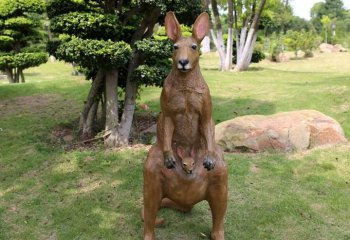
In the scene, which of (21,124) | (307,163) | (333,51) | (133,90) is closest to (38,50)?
(21,124)

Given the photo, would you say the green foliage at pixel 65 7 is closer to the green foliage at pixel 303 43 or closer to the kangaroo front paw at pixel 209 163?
the kangaroo front paw at pixel 209 163

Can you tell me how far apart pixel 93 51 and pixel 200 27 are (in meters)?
3.96

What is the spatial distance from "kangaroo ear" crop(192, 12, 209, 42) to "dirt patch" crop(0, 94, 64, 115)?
31.5 feet

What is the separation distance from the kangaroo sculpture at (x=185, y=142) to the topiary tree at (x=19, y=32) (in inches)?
508

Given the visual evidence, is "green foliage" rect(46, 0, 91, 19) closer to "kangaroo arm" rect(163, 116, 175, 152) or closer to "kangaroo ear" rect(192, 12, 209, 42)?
"kangaroo ear" rect(192, 12, 209, 42)

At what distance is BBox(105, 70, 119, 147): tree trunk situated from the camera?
9516 millimetres

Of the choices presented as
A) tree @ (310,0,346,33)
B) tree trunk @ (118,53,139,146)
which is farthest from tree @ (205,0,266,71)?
tree @ (310,0,346,33)

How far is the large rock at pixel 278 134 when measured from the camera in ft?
28.6

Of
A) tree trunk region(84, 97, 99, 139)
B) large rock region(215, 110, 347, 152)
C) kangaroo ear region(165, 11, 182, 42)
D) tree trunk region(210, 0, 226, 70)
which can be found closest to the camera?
kangaroo ear region(165, 11, 182, 42)

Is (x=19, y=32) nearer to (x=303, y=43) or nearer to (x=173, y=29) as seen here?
(x=173, y=29)

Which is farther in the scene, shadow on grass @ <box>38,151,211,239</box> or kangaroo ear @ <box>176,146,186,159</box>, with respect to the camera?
shadow on grass @ <box>38,151,211,239</box>

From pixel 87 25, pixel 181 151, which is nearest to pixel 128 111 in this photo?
pixel 87 25

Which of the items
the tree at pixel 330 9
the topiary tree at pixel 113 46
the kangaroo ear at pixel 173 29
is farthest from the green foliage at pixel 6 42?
the tree at pixel 330 9

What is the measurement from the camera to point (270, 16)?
24.1 meters
